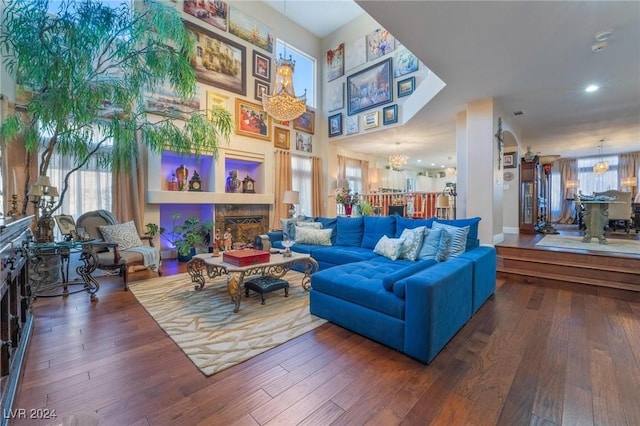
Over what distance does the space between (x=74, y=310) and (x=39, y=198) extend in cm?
168

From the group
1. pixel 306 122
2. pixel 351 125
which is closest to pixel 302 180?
pixel 306 122

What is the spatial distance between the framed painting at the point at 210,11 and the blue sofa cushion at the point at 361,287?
6253 mm

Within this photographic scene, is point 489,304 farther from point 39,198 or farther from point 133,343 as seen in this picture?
point 39,198

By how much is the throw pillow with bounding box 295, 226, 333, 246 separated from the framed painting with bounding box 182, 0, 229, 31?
5.12 metres

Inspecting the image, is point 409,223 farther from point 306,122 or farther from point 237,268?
point 306,122

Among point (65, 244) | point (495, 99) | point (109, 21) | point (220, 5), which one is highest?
point (220, 5)

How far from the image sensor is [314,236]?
440cm

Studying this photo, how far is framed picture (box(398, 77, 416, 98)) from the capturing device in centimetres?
619

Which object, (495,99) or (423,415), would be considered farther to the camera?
(495,99)

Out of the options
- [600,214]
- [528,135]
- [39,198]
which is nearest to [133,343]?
[39,198]

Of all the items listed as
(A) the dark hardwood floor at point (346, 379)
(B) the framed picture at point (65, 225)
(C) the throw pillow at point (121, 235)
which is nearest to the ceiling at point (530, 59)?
(A) the dark hardwood floor at point (346, 379)

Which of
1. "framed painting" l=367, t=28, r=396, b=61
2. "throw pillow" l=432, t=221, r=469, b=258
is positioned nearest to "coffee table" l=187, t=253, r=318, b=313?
"throw pillow" l=432, t=221, r=469, b=258

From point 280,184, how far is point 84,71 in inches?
167

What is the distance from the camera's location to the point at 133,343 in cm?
215
